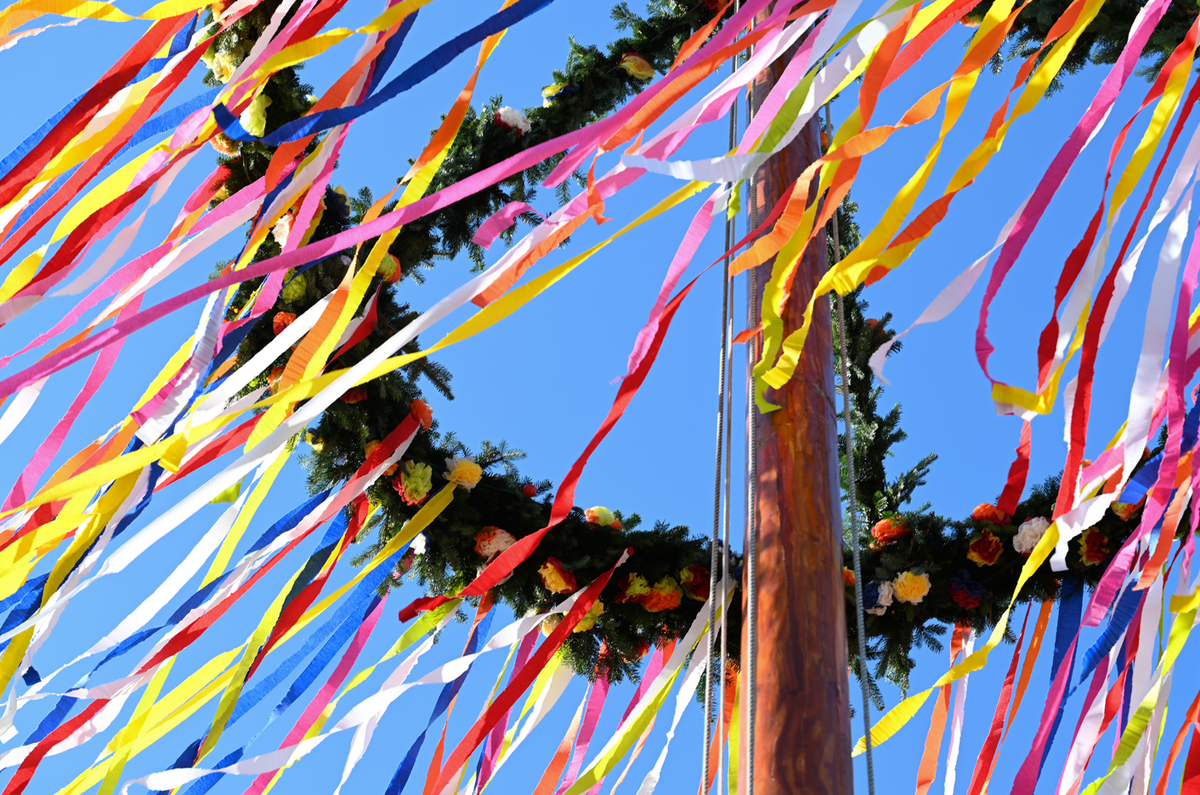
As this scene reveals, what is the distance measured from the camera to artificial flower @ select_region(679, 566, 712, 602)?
290cm

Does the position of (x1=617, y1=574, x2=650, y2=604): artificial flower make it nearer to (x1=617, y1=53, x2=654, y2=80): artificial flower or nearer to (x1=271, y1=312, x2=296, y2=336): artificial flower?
(x1=271, y1=312, x2=296, y2=336): artificial flower

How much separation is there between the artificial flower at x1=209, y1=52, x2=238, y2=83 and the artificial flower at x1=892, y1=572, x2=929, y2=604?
A: 86.9 inches

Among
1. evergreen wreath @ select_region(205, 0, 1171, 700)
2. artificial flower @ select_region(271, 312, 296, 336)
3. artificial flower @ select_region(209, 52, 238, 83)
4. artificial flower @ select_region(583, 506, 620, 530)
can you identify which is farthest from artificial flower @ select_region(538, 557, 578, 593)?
artificial flower @ select_region(209, 52, 238, 83)

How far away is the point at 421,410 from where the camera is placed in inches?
115

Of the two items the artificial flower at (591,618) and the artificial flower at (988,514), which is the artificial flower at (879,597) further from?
the artificial flower at (591,618)

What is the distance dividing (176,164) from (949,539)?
2.19 m

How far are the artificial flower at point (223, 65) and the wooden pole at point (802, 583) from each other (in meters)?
1.47

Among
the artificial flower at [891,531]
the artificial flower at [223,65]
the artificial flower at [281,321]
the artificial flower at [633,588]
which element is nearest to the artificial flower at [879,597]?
the artificial flower at [891,531]

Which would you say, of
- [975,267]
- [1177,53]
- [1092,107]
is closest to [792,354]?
[975,267]

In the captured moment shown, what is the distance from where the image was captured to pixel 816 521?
2.21 m

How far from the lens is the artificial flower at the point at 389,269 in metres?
2.87

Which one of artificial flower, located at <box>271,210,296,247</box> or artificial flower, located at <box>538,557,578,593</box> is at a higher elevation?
artificial flower, located at <box>271,210,296,247</box>

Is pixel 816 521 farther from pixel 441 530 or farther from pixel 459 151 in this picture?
pixel 459 151

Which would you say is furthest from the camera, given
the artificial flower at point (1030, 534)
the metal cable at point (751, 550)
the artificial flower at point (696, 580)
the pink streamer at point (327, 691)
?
A: the artificial flower at point (696, 580)
